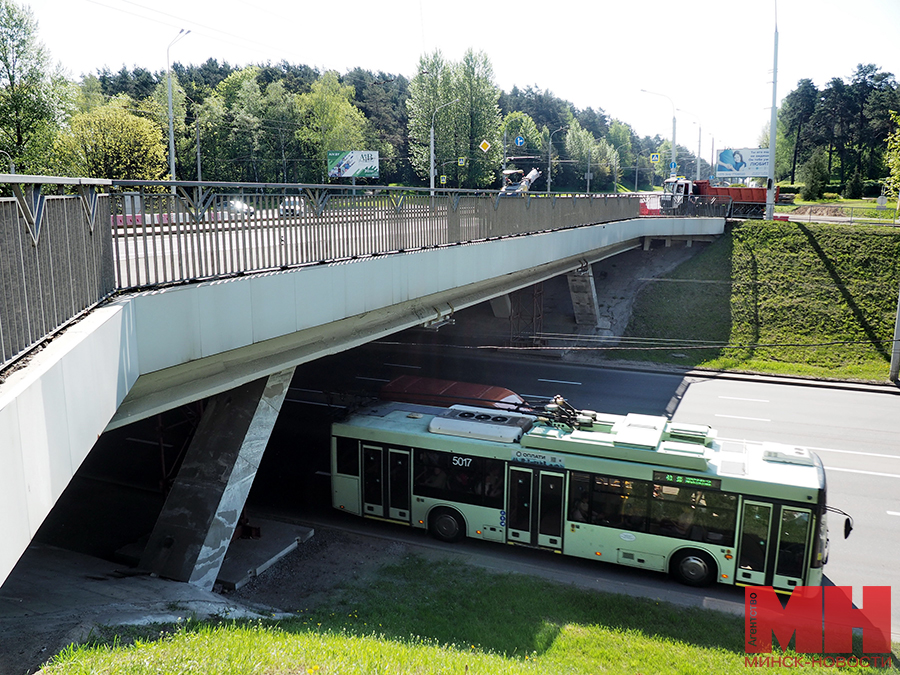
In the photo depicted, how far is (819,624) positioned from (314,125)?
64.5 metres

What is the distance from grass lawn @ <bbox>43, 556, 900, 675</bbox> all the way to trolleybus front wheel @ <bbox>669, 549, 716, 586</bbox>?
1062 millimetres

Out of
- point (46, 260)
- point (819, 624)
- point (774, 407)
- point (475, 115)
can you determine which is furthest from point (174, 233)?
point (475, 115)

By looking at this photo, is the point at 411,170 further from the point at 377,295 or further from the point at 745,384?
the point at 377,295

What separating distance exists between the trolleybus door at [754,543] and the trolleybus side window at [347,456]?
7180 mm

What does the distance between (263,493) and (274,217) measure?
8.08 m

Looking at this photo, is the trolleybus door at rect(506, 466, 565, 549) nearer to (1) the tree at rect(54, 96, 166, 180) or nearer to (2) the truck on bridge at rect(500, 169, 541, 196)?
(2) the truck on bridge at rect(500, 169, 541, 196)

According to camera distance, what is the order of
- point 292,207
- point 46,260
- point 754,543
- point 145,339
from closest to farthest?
1. point 46,260
2. point 145,339
3. point 292,207
4. point 754,543

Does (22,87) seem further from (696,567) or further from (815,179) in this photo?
(815,179)

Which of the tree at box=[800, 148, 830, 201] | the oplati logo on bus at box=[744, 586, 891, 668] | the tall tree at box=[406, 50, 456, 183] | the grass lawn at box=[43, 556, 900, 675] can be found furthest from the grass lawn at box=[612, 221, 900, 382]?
the tree at box=[800, 148, 830, 201]

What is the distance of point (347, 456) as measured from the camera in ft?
46.0

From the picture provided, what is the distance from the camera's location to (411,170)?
292ft

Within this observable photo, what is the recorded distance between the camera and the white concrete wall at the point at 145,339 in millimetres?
3514

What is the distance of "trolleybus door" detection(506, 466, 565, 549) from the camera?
1223 cm

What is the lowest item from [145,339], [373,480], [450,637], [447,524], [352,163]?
[447,524]
